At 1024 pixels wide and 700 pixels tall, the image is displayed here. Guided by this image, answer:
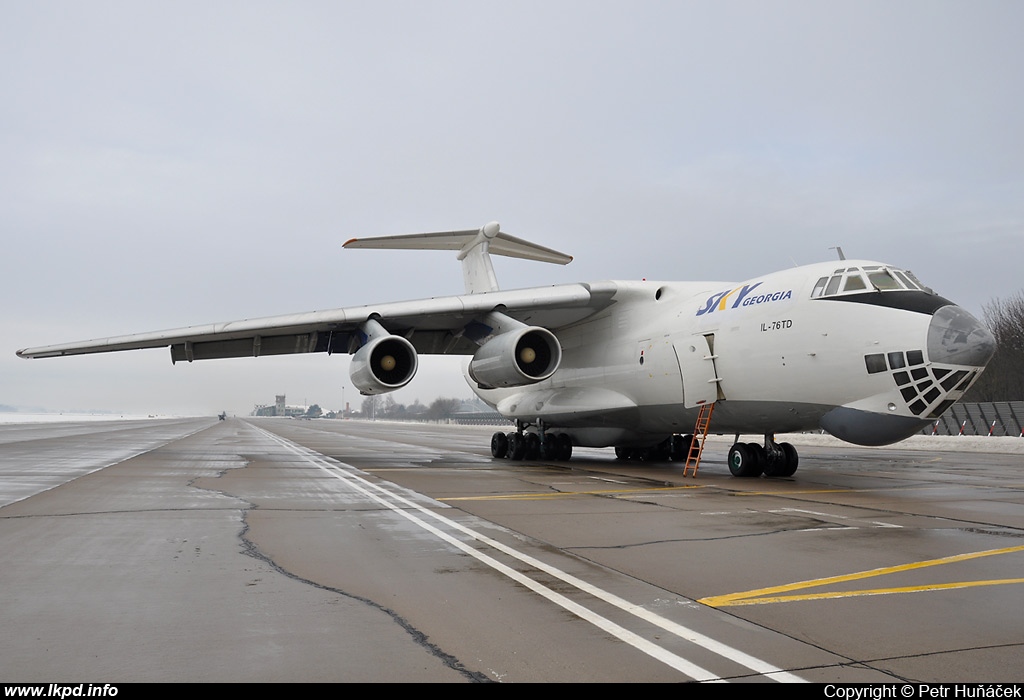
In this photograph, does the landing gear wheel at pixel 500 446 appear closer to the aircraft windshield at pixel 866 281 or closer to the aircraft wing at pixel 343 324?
the aircraft wing at pixel 343 324

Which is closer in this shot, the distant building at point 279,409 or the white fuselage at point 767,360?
the white fuselage at point 767,360

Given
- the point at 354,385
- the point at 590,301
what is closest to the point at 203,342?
the point at 354,385

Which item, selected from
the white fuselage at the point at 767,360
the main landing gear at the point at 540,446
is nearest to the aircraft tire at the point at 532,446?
the main landing gear at the point at 540,446

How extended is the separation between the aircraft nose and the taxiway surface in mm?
1761

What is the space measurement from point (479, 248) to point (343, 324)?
16.5 ft

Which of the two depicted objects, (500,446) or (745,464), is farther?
(500,446)

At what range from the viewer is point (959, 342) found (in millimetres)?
9508

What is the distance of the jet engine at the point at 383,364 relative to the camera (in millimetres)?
13727

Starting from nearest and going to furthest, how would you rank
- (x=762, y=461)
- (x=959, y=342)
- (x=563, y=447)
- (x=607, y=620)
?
1. (x=607, y=620)
2. (x=959, y=342)
3. (x=762, y=461)
4. (x=563, y=447)

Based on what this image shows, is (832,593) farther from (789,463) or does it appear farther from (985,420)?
(985,420)

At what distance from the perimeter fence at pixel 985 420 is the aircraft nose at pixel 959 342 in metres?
20.7

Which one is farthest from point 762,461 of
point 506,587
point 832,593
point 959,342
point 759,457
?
point 506,587
